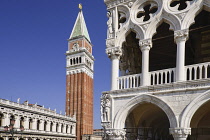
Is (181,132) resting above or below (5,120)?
above

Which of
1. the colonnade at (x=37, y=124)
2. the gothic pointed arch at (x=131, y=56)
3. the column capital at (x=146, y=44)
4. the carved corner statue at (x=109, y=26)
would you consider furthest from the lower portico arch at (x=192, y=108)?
A: the colonnade at (x=37, y=124)

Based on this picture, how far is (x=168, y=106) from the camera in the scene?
8.61m

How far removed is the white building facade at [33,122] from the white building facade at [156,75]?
24.2 metres

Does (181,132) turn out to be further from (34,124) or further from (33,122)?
(34,124)

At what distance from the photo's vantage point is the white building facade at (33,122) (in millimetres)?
37938

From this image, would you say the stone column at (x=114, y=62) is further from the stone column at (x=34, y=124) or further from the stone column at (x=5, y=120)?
the stone column at (x=34, y=124)

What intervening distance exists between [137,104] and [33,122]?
127ft

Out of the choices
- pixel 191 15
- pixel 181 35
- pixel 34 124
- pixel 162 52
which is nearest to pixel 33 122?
pixel 34 124

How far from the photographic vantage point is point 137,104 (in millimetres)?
9344

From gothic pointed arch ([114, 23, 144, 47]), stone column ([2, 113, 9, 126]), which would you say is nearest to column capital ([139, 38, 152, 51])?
gothic pointed arch ([114, 23, 144, 47])

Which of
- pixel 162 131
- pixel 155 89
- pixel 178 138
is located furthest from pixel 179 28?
pixel 162 131

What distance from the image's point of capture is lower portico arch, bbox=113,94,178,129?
8539 mm

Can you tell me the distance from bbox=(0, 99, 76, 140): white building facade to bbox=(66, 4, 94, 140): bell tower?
21.8 ft

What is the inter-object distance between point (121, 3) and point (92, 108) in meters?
65.6
